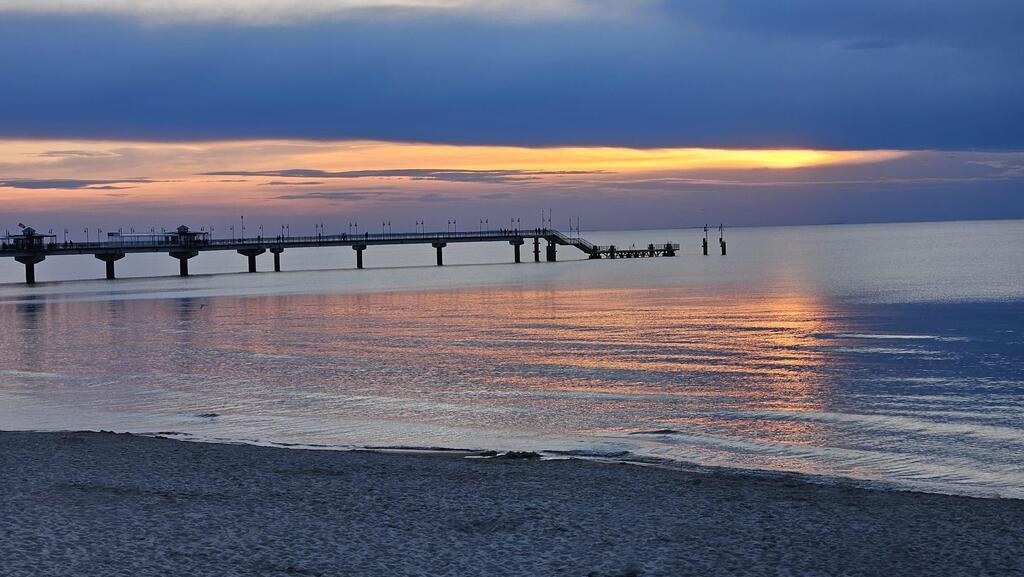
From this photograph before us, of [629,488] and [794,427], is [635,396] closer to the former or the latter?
[794,427]

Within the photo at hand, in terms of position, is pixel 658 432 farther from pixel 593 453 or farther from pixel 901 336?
pixel 901 336

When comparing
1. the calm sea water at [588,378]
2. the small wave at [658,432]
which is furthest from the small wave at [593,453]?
the small wave at [658,432]

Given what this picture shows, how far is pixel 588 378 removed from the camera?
29203mm

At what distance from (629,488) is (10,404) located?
60.8 ft

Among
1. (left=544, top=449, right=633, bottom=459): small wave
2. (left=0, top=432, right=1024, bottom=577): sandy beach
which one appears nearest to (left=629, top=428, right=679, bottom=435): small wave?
(left=544, top=449, right=633, bottom=459): small wave

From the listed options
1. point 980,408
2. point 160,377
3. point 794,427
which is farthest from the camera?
point 160,377

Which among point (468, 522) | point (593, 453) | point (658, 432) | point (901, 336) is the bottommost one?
point (901, 336)

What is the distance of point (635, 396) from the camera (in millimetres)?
25281

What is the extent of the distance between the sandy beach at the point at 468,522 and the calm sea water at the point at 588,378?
10.2 feet

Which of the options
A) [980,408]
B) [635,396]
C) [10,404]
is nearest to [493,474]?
[635,396]

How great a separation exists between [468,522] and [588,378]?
17.3 metres

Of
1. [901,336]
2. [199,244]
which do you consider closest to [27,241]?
[199,244]

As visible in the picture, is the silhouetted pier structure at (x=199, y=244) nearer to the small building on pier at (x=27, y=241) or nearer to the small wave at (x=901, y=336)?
the small building on pier at (x=27, y=241)

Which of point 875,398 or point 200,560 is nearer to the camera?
point 200,560
